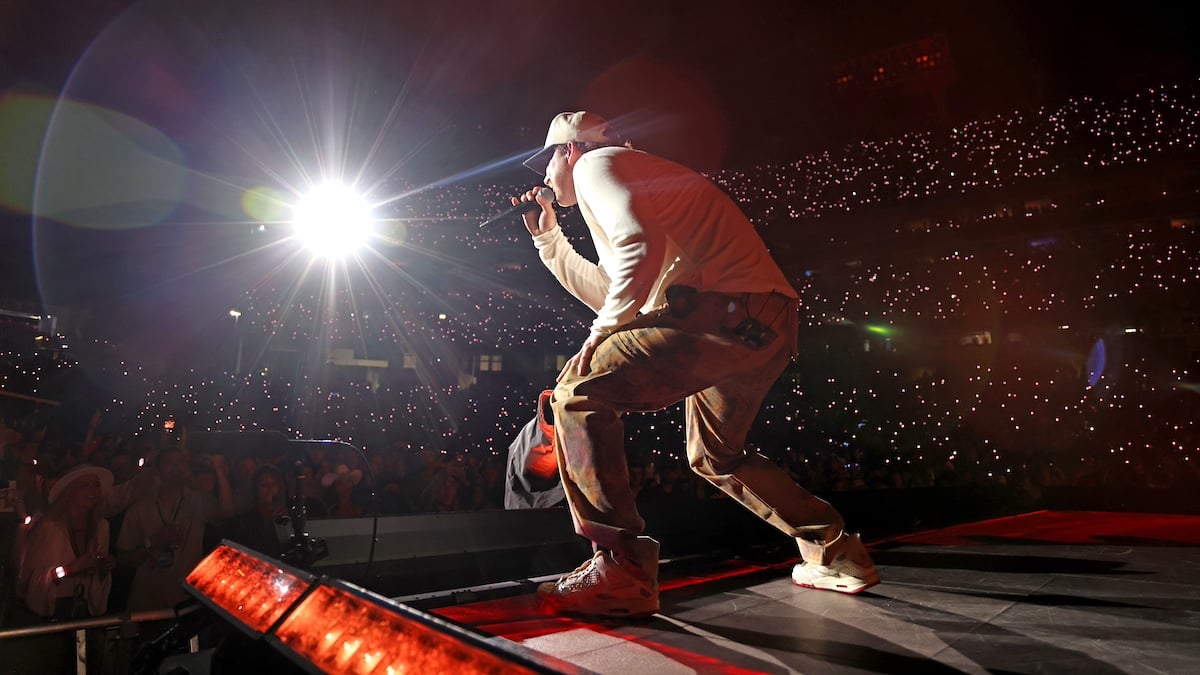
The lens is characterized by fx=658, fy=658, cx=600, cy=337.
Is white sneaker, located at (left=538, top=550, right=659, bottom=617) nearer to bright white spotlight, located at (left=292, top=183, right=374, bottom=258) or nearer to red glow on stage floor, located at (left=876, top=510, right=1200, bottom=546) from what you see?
red glow on stage floor, located at (left=876, top=510, right=1200, bottom=546)

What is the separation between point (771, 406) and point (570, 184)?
30.7 ft

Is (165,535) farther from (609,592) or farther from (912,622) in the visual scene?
(912,622)

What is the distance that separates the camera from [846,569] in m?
2.46

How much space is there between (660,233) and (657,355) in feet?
1.30

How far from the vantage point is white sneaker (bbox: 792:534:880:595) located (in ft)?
8.04

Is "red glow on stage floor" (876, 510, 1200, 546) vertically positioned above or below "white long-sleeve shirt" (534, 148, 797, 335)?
below

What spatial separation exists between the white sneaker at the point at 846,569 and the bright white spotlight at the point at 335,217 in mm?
9911

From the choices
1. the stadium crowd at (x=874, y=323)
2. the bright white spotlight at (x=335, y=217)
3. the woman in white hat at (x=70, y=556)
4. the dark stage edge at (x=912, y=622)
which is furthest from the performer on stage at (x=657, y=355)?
the bright white spotlight at (x=335, y=217)

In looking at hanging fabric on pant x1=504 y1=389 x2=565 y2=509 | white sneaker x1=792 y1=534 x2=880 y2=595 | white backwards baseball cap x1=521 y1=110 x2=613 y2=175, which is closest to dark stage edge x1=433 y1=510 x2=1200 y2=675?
white sneaker x1=792 y1=534 x2=880 y2=595

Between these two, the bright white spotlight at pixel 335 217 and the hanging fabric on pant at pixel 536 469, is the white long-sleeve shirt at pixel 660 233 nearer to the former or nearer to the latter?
the hanging fabric on pant at pixel 536 469

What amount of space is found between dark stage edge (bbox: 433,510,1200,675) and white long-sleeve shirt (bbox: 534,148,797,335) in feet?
3.11

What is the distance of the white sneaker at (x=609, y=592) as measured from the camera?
205 centimetres

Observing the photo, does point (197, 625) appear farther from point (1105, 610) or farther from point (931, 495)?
point (931, 495)

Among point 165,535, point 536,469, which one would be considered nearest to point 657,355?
point 536,469
